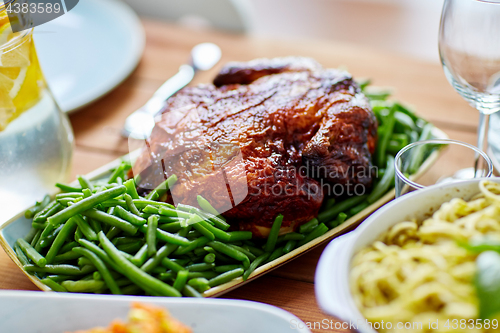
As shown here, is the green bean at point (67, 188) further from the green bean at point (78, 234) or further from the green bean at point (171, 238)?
the green bean at point (171, 238)

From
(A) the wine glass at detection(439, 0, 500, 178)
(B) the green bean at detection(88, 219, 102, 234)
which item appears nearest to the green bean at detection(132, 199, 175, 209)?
(B) the green bean at detection(88, 219, 102, 234)

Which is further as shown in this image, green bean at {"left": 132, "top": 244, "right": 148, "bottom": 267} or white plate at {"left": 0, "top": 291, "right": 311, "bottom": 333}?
green bean at {"left": 132, "top": 244, "right": 148, "bottom": 267}

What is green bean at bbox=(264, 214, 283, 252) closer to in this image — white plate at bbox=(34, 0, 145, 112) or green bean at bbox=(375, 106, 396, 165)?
green bean at bbox=(375, 106, 396, 165)

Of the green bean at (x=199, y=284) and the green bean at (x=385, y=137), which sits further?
the green bean at (x=385, y=137)

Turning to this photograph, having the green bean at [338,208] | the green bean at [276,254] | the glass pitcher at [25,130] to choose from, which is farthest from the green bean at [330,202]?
the glass pitcher at [25,130]

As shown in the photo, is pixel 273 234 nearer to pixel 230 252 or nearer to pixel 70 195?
pixel 230 252

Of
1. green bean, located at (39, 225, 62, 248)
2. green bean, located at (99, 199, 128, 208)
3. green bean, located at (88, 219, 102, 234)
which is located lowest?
green bean, located at (39, 225, 62, 248)

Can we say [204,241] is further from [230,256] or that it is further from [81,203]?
[81,203]
